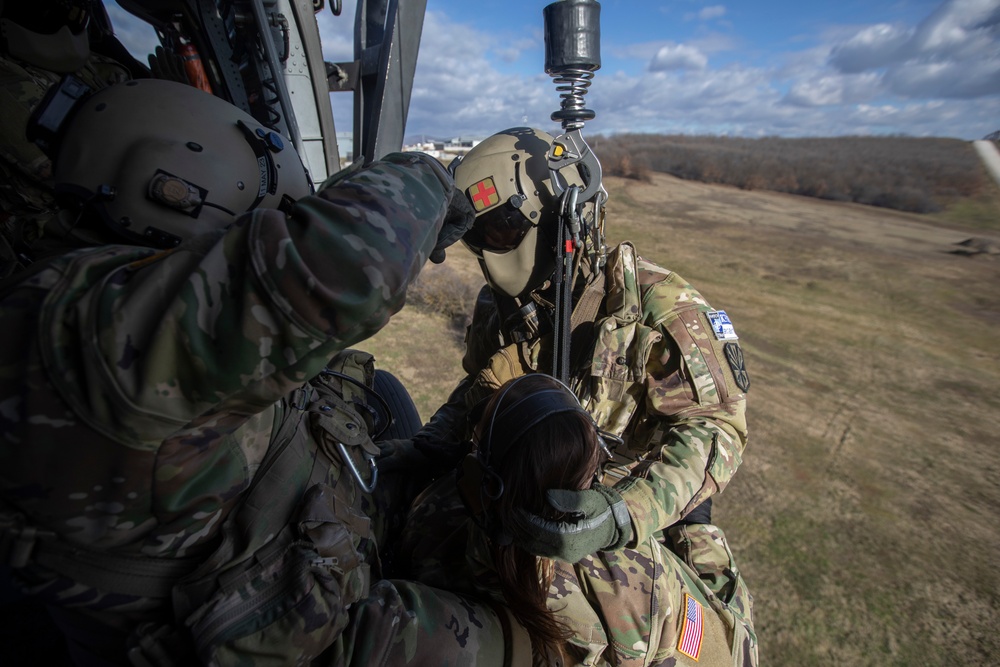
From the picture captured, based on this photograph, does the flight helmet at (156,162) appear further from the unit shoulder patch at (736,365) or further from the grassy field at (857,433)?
the grassy field at (857,433)

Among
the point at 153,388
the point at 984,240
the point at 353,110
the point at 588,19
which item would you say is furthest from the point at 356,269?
the point at 984,240

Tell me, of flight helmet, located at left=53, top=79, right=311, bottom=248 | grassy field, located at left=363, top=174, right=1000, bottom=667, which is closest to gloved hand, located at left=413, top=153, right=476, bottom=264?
flight helmet, located at left=53, top=79, right=311, bottom=248

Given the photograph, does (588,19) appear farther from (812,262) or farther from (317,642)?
(812,262)

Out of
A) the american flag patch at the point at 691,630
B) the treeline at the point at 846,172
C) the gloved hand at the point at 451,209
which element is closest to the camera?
the gloved hand at the point at 451,209

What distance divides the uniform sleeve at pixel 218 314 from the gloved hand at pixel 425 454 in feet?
4.22

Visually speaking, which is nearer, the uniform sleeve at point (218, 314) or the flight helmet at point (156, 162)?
the uniform sleeve at point (218, 314)

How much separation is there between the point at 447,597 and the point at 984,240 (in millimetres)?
13523

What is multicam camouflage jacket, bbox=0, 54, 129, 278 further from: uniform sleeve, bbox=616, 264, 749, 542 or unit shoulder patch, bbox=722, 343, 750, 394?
unit shoulder patch, bbox=722, 343, 750, 394

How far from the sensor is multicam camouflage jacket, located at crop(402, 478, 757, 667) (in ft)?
5.33

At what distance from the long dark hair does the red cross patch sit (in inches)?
47.1

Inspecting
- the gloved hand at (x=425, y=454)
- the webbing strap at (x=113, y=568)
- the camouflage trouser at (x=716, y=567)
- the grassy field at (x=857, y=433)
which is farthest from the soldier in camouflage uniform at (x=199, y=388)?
the grassy field at (x=857, y=433)

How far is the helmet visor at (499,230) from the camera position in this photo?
2.57 meters

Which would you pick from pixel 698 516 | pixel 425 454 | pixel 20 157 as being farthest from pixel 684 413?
pixel 20 157

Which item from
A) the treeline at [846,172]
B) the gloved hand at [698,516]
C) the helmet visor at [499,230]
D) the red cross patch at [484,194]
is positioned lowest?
the treeline at [846,172]
